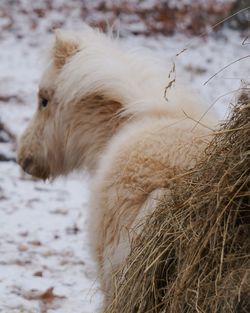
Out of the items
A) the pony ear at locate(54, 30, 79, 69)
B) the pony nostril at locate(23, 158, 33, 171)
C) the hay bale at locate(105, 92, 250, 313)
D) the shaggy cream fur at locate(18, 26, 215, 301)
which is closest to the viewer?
the hay bale at locate(105, 92, 250, 313)

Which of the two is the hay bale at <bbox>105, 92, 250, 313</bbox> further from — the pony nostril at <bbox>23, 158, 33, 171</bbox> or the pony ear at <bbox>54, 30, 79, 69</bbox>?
the pony nostril at <bbox>23, 158, 33, 171</bbox>

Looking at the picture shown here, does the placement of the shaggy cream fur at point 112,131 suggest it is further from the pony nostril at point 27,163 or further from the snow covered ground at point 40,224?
the snow covered ground at point 40,224

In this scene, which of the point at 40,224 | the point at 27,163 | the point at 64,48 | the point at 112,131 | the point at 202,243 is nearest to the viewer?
the point at 202,243

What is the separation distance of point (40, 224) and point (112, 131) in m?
2.74

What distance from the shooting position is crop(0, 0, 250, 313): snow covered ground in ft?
17.7

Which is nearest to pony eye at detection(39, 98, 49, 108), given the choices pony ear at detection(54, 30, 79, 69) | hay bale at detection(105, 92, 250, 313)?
pony ear at detection(54, 30, 79, 69)

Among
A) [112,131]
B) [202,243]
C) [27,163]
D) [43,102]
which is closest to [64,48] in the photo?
[43,102]

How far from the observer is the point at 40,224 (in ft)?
23.1

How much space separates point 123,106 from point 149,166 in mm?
787

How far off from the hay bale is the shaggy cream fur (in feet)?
0.63

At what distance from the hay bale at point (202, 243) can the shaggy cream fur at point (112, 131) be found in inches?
7.6

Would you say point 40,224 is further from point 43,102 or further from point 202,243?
point 202,243

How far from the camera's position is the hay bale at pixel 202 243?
2.94 m

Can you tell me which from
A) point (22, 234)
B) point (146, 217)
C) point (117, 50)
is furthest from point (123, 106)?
point (22, 234)
